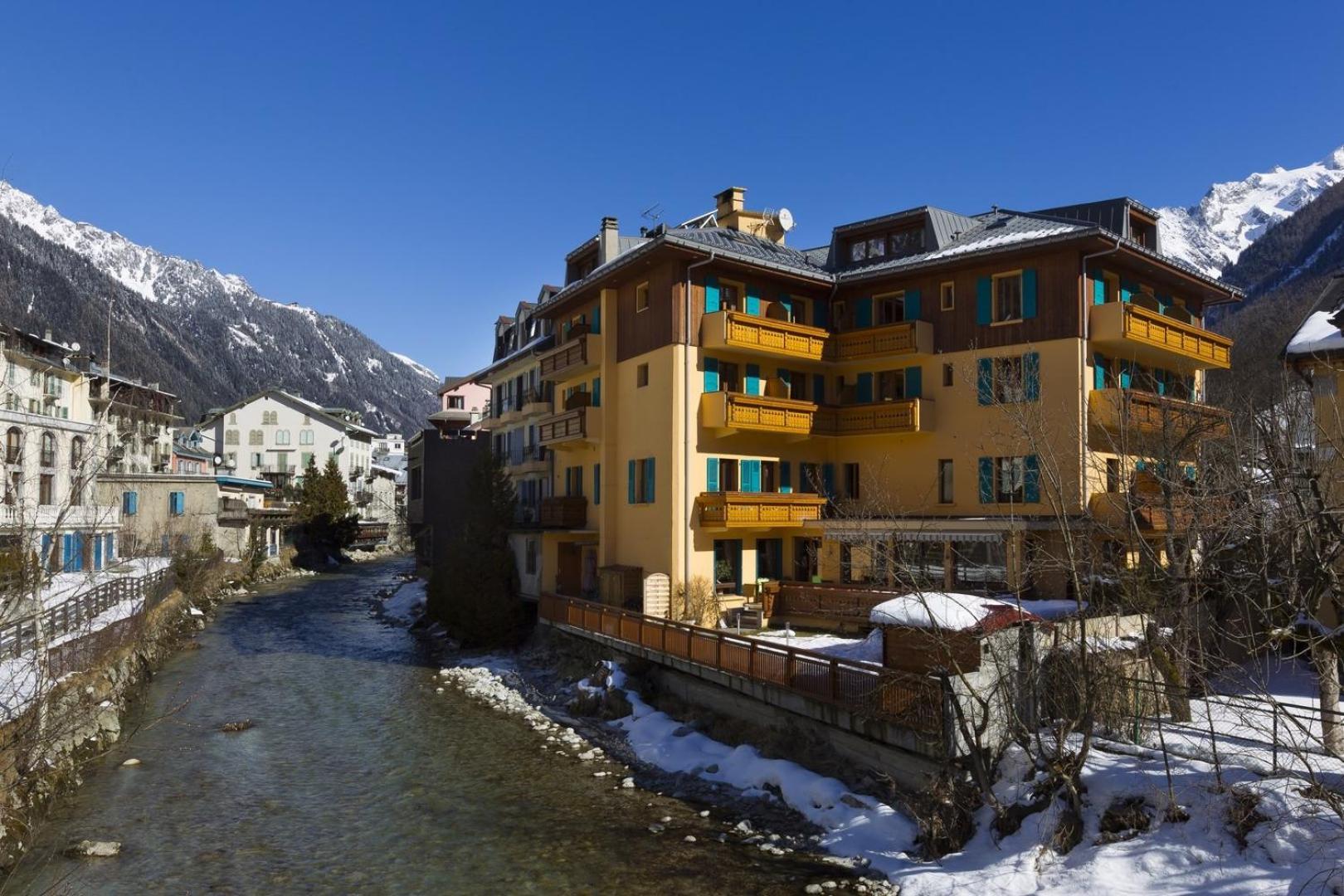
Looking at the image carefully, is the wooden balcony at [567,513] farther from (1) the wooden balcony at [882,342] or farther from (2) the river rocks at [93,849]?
(2) the river rocks at [93,849]

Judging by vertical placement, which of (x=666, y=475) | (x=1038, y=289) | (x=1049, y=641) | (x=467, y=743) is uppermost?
(x=1038, y=289)

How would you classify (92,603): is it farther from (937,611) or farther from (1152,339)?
(1152,339)

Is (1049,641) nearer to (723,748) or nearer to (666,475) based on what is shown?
(723,748)

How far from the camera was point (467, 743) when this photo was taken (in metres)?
22.7

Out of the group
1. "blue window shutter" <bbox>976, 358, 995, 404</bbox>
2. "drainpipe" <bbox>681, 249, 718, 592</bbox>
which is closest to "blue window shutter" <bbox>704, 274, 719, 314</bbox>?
"drainpipe" <bbox>681, 249, 718, 592</bbox>

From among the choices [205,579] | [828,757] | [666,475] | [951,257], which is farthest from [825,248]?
[205,579]

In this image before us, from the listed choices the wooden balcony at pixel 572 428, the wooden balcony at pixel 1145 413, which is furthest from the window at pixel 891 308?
the wooden balcony at pixel 572 428

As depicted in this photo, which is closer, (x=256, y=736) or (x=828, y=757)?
(x=828, y=757)

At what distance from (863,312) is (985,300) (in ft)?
16.4

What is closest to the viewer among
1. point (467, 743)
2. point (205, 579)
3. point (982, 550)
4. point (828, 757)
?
point (828, 757)

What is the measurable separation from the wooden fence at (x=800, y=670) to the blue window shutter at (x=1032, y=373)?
1282 cm

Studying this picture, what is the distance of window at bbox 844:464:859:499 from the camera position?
112 ft

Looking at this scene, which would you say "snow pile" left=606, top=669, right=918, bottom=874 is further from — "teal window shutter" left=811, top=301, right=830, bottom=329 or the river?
"teal window shutter" left=811, top=301, right=830, bottom=329

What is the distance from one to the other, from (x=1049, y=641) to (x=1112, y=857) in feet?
15.7
